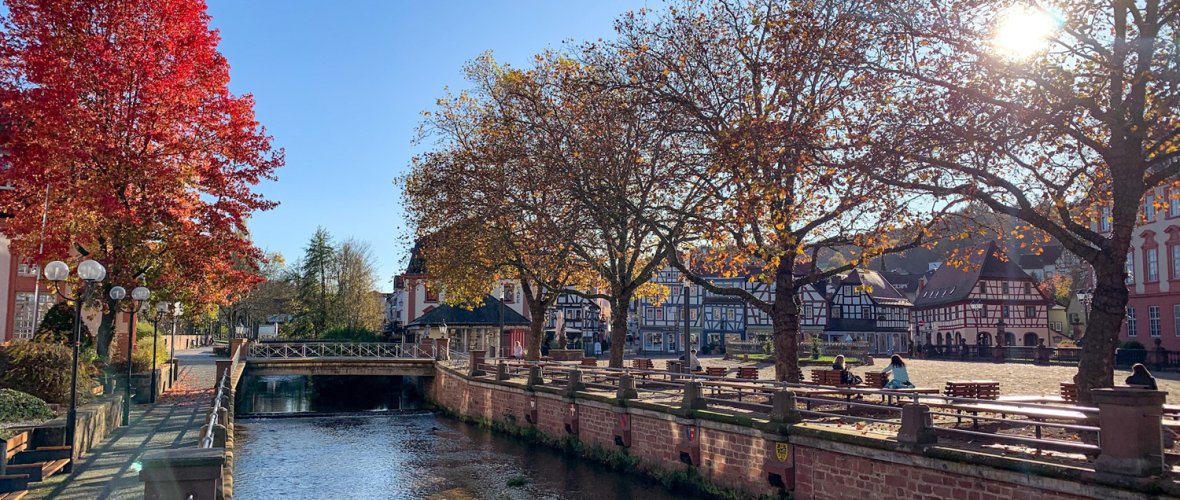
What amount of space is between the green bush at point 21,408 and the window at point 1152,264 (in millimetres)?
50217

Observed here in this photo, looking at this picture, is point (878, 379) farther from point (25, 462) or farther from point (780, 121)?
point (25, 462)

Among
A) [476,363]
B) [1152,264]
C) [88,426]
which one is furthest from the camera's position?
[1152,264]

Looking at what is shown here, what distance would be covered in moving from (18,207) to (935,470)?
2314 cm

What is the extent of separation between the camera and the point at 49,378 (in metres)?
17.1

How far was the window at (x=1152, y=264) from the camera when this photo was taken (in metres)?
44.9

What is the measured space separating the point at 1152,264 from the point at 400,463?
4262 cm

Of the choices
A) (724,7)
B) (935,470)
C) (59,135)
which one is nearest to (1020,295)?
(724,7)

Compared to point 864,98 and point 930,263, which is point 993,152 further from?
point 930,263

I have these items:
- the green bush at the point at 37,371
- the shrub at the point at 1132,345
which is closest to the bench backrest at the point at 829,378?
the green bush at the point at 37,371

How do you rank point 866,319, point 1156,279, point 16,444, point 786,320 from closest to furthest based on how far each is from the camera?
point 16,444 < point 786,320 < point 1156,279 < point 866,319

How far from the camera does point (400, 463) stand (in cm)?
2317

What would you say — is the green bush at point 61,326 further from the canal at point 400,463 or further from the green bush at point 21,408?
the green bush at point 21,408

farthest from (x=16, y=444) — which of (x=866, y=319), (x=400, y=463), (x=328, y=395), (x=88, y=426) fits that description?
(x=866, y=319)

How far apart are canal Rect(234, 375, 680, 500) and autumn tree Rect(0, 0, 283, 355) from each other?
6.24 metres
